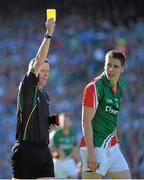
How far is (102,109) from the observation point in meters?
7.24

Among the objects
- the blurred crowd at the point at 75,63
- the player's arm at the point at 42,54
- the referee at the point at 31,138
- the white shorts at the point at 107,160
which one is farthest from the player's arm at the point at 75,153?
the player's arm at the point at 42,54

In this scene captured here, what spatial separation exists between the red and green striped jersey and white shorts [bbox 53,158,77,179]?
538 cm

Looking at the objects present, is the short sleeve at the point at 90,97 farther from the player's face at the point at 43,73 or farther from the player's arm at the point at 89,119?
the player's face at the point at 43,73

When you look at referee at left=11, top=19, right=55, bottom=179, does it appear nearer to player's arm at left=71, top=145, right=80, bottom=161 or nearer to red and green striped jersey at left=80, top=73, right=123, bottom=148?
red and green striped jersey at left=80, top=73, right=123, bottom=148

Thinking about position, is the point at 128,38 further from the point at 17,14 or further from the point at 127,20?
the point at 17,14

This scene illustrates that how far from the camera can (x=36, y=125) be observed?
682 cm

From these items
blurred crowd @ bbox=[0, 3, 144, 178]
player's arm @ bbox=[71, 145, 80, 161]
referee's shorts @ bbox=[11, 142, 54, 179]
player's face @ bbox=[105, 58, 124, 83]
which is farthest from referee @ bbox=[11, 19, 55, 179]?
blurred crowd @ bbox=[0, 3, 144, 178]

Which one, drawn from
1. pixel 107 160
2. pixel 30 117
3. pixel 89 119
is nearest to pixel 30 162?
pixel 30 117

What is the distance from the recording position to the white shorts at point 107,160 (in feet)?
Answer: 23.4

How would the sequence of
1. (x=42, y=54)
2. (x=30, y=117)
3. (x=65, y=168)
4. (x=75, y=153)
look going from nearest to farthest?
(x=42, y=54) → (x=30, y=117) → (x=65, y=168) → (x=75, y=153)

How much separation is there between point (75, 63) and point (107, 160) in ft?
36.3

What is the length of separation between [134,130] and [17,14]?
559cm

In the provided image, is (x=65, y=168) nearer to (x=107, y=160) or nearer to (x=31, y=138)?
(x=107, y=160)

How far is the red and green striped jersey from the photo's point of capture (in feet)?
23.5
